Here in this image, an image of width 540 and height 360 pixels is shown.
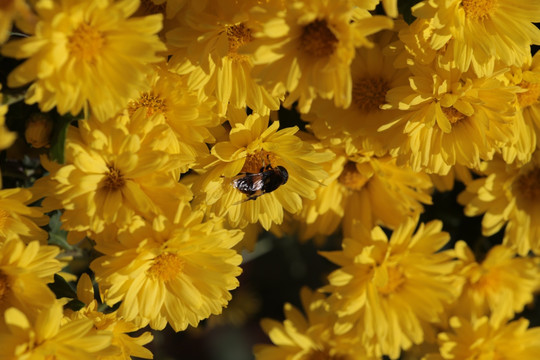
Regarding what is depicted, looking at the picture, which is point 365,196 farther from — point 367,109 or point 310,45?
point 310,45

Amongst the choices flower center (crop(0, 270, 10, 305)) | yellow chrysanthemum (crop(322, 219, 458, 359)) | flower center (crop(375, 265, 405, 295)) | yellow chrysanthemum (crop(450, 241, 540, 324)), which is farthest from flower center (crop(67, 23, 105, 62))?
yellow chrysanthemum (crop(450, 241, 540, 324))

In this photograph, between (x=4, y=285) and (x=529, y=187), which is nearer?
(x=4, y=285)

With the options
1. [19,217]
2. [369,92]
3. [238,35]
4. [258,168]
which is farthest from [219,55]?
[19,217]

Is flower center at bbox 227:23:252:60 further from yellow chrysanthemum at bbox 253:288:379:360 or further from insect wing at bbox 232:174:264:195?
yellow chrysanthemum at bbox 253:288:379:360

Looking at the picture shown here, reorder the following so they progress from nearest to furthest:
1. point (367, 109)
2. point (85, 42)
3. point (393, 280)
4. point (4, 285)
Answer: point (85, 42), point (4, 285), point (367, 109), point (393, 280)

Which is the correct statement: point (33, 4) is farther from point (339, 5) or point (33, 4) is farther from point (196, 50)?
point (339, 5)

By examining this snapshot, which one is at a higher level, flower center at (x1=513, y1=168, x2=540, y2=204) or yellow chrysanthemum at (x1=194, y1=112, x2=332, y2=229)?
yellow chrysanthemum at (x1=194, y1=112, x2=332, y2=229)
